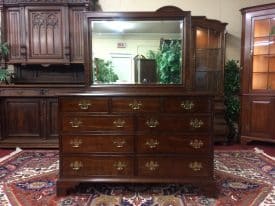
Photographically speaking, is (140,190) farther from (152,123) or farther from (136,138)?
(152,123)

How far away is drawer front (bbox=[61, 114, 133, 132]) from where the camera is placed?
242 centimetres

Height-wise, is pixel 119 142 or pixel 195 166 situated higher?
pixel 119 142

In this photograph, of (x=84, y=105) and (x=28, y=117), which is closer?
(x=84, y=105)

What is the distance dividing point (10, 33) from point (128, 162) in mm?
2928

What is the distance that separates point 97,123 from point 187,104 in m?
0.81

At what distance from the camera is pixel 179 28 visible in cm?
275

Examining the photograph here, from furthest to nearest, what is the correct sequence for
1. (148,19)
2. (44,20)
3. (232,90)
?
1. (232,90)
2. (44,20)
3. (148,19)

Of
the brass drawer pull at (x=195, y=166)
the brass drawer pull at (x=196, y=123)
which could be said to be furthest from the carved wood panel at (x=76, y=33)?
the brass drawer pull at (x=195, y=166)

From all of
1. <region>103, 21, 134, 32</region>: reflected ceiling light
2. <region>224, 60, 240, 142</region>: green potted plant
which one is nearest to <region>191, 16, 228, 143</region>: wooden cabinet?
<region>224, 60, 240, 142</region>: green potted plant

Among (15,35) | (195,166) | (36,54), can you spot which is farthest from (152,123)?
(15,35)

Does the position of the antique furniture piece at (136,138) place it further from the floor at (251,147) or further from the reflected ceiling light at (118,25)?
the floor at (251,147)

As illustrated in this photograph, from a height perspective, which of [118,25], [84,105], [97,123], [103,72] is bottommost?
[97,123]

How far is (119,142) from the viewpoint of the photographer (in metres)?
2.44

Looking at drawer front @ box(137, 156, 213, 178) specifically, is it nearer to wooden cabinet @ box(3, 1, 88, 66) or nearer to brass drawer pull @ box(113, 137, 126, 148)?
brass drawer pull @ box(113, 137, 126, 148)
